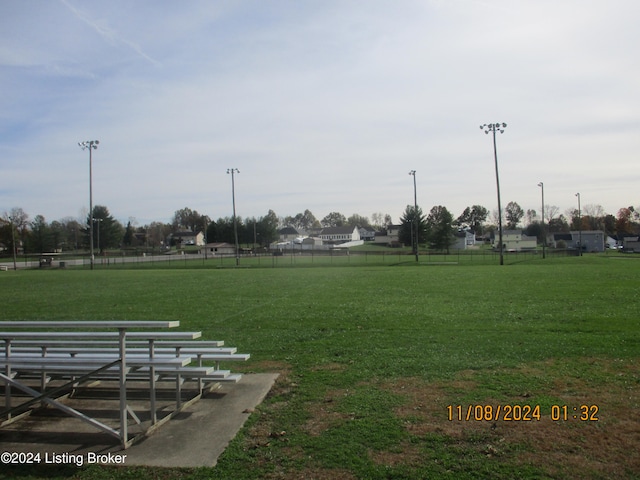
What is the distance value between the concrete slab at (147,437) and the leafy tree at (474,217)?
156m

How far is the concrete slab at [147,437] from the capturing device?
4496 millimetres

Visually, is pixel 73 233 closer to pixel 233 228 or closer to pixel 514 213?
pixel 233 228

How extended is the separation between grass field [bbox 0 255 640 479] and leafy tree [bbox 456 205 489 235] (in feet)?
486

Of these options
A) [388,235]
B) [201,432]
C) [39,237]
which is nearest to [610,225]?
[388,235]

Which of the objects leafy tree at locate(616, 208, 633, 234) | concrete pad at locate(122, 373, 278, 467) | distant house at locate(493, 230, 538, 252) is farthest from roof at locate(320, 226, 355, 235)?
concrete pad at locate(122, 373, 278, 467)

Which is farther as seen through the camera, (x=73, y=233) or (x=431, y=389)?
(x=73, y=233)

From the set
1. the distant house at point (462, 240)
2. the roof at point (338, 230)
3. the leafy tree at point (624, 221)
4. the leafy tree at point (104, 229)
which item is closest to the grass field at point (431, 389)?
the leafy tree at point (104, 229)

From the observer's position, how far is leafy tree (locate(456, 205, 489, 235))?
156 m

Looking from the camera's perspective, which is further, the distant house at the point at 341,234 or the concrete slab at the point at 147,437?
the distant house at the point at 341,234

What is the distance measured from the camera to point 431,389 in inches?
245

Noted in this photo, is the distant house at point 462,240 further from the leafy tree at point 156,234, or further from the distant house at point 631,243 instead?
the leafy tree at point 156,234

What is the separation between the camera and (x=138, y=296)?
62.6ft

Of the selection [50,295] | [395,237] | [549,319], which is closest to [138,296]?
[50,295]

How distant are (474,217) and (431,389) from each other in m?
159
